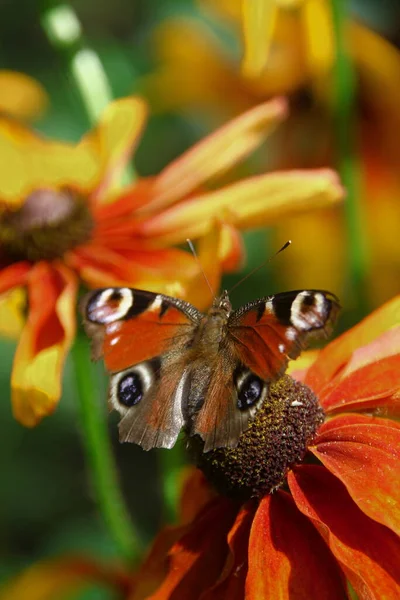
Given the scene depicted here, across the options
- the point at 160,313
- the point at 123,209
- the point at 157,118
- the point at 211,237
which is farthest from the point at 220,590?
the point at 157,118

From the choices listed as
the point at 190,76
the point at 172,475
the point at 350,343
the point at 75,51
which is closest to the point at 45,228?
the point at 75,51

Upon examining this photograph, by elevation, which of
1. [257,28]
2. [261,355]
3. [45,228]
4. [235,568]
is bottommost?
[235,568]

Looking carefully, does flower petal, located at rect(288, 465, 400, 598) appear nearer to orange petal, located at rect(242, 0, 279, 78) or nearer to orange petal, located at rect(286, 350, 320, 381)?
orange petal, located at rect(286, 350, 320, 381)

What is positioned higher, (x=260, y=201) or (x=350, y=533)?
(x=260, y=201)

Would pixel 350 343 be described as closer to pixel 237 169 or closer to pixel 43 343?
pixel 43 343

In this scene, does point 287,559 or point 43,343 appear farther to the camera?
point 43,343

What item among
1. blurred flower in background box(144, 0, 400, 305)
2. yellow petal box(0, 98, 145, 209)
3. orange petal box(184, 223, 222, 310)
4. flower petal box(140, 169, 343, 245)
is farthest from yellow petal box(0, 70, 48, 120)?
orange petal box(184, 223, 222, 310)

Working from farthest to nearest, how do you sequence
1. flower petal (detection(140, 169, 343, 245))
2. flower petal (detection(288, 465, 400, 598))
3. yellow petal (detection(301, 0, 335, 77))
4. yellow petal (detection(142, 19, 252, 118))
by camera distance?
yellow petal (detection(142, 19, 252, 118)) → yellow petal (detection(301, 0, 335, 77)) → flower petal (detection(140, 169, 343, 245)) → flower petal (detection(288, 465, 400, 598))
